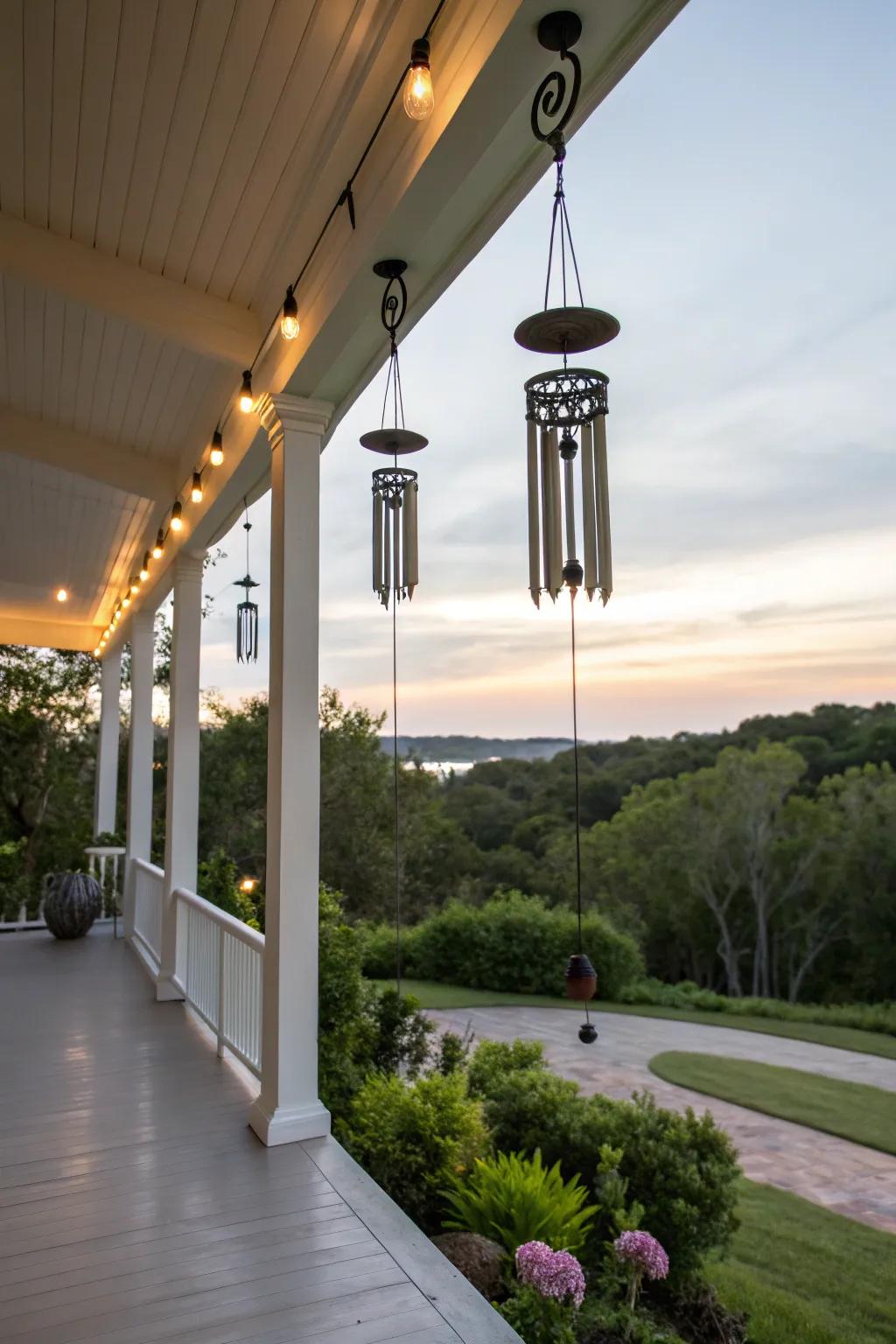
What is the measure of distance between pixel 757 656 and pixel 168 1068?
19718 mm

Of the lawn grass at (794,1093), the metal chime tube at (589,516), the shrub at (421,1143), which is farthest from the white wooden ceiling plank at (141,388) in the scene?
the lawn grass at (794,1093)

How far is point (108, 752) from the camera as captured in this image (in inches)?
405

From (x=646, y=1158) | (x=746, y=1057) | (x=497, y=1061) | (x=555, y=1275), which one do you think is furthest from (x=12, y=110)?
(x=746, y=1057)

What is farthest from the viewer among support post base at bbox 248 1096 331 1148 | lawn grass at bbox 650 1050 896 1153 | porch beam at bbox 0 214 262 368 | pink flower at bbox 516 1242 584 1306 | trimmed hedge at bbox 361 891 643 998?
trimmed hedge at bbox 361 891 643 998

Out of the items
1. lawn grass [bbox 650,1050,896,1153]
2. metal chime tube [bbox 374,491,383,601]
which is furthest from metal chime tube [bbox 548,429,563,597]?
lawn grass [bbox 650,1050,896,1153]

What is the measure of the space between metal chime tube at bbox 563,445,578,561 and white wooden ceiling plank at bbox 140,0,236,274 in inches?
64.5

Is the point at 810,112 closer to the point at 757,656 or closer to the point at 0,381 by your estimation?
the point at 0,381

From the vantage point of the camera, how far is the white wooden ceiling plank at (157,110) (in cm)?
246

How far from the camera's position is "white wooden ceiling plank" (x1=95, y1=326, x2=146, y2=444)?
4383 mm

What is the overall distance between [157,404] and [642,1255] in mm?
4674

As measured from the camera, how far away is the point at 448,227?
2611 millimetres

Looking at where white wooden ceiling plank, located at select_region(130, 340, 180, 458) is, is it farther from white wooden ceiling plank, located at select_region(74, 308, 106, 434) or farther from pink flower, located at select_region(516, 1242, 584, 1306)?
pink flower, located at select_region(516, 1242, 584, 1306)

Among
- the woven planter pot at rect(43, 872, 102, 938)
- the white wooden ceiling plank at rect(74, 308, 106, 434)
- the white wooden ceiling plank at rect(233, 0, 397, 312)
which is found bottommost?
the woven planter pot at rect(43, 872, 102, 938)

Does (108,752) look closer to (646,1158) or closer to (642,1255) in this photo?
(646,1158)
